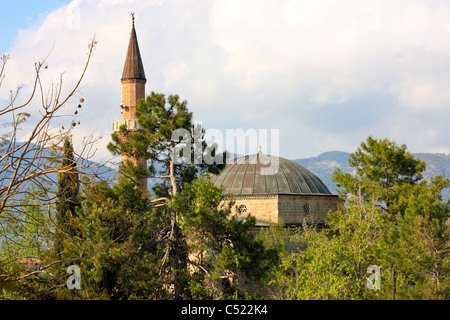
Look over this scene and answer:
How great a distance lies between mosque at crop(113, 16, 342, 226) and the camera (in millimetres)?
29281

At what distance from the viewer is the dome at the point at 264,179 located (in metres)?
30.3

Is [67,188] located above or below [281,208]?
above

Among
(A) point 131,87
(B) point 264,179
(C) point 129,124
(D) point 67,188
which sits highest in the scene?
(A) point 131,87

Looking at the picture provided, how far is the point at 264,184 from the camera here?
3053 cm

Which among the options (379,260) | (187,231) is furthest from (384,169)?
(187,231)

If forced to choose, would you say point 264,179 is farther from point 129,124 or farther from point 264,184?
point 129,124

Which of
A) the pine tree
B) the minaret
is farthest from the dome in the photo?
the pine tree

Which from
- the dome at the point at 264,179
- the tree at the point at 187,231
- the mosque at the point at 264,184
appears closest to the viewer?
the tree at the point at 187,231

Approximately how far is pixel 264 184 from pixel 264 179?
49 cm

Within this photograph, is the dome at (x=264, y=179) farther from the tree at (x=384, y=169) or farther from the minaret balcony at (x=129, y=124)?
the minaret balcony at (x=129, y=124)

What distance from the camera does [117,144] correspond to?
74.3ft

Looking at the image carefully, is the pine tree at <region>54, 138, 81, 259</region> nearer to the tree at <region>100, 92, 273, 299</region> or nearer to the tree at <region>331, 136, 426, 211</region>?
the tree at <region>100, 92, 273, 299</region>

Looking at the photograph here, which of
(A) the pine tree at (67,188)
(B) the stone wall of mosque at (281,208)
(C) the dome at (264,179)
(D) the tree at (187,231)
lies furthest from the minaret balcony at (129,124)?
(A) the pine tree at (67,188)
